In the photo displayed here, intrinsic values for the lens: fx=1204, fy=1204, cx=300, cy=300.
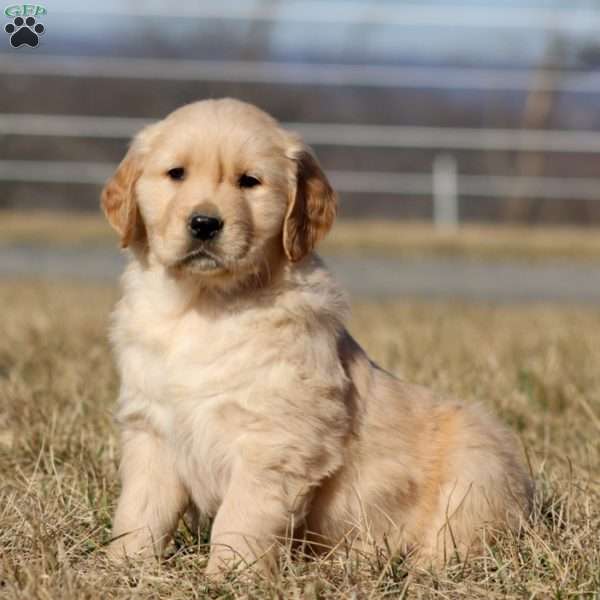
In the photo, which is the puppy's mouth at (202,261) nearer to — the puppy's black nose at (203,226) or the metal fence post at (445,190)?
the puppy's black nose at (203,226)

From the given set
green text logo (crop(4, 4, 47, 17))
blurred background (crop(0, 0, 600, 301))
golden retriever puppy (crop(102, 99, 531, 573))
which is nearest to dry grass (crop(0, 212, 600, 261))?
blurred background (crop(0, 0, 600, 301))

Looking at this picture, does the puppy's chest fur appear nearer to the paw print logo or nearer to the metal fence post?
the paw print logo

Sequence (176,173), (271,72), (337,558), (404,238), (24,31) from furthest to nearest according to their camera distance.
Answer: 1. (271,72)
2. (404,238)
3. (24,31)
4. (176,173)
5. (337,558)

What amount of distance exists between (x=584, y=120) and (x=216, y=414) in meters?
10.6

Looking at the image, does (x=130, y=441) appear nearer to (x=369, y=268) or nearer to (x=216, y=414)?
(x=216, y=414)

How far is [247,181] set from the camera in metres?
3.13

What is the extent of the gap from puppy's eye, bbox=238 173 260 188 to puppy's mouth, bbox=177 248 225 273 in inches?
8.5

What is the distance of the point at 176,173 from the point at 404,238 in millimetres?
8249

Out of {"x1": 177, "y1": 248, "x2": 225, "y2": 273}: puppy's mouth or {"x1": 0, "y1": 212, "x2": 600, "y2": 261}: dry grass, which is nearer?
{"x1": 177, "y1": 248, "x2": 225, "y2": 273}: puppy's mouth

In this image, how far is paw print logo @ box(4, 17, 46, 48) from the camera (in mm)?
4875

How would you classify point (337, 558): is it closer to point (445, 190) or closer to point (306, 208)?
point (306, 208)

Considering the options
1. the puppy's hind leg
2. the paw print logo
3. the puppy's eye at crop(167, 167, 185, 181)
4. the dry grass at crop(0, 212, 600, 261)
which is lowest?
the dry grass at crop(0, 212, 600, 261)

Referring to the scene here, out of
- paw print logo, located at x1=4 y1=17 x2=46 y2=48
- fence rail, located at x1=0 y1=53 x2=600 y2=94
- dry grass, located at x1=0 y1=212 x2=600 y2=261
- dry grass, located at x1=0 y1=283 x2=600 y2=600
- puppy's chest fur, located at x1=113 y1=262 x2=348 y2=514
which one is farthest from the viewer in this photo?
fence rail, located at x1=0 y1=53 x2=600 y2=94

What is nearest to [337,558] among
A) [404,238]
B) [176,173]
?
[176,173]
